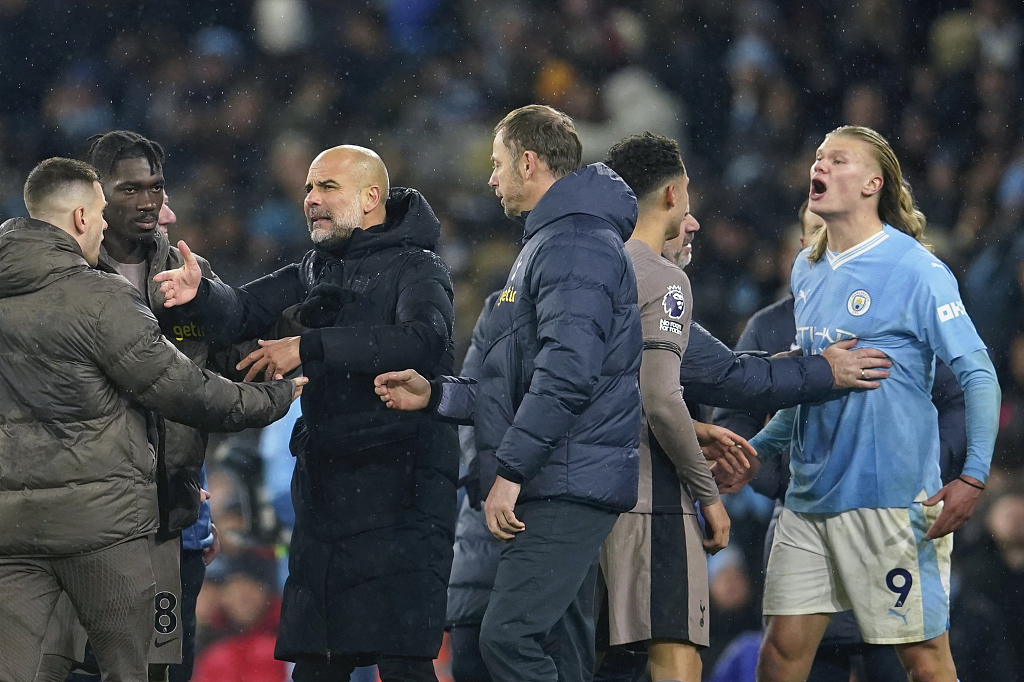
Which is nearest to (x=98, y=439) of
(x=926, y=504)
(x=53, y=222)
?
(x=53, y=222)

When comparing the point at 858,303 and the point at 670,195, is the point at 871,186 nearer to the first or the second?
the point at 858,303

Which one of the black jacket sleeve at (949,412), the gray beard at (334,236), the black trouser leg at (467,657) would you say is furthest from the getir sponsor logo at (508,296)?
the black jacket sleeve at (949,412)

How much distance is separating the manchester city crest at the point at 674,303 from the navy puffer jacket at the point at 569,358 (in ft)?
0.81

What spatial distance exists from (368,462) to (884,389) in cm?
150

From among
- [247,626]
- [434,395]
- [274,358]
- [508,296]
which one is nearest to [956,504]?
[508,296]

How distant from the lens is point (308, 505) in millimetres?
3680

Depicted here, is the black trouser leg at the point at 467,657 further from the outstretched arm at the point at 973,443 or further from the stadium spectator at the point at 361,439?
the outstretched arm at the point at 973,443

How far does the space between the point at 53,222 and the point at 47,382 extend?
0.41 metres

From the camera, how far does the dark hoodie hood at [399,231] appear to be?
12.3ft

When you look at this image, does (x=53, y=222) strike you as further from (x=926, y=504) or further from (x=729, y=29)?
(x=729, y=29)

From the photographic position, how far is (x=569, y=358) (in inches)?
111

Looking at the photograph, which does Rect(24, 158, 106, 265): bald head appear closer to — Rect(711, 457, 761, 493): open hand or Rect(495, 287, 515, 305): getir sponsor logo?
Rect(495, 287, 515, 305): getir sponsor logo

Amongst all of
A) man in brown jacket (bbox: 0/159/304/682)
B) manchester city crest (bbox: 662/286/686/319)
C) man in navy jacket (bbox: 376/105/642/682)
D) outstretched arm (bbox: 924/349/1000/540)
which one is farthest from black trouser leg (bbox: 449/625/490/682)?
A: outstretched arm (bbox: 924/349/1000/540)

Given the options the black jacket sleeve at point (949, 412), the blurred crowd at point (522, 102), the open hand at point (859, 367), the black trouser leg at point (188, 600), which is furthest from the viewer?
the blurred crowd at point (522, 102)
